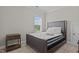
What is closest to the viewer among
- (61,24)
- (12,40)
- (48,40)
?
(12,40)

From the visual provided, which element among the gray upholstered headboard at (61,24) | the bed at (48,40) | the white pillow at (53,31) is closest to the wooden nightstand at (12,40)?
the bed at (48,40)

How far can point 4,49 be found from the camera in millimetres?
1174

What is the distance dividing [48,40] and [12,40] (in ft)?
2.42

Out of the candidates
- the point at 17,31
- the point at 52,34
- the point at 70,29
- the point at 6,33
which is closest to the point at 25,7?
the point at 17,31

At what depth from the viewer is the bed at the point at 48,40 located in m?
1.35

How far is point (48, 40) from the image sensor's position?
1.38 m

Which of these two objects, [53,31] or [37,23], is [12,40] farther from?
[53,31]

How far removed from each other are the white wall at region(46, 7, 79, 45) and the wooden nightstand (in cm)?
77

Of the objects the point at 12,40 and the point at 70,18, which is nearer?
the point at 12,40

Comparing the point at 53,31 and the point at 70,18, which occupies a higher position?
the point at 70,18

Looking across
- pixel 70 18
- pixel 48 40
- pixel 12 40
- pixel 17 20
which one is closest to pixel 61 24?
pixel 70 18

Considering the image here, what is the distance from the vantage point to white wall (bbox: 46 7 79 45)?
133cm
